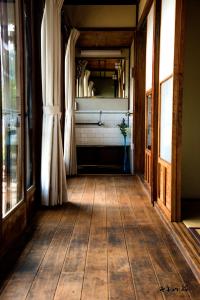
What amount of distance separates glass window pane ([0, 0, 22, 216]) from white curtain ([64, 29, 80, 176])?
3173 mm

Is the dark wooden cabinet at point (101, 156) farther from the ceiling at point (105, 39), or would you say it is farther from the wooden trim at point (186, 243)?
the wooden trim at point (186, 243)

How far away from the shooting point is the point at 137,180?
19.6ft

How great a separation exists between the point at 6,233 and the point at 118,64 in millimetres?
6745

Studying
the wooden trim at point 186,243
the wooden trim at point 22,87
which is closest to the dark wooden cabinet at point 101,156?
the wooden trim at point 186,243

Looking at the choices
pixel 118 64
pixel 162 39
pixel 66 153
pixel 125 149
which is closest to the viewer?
pixel 162 39

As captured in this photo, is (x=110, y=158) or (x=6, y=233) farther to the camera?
(x=110, y=158)

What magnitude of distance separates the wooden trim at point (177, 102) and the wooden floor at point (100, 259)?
0.37 m

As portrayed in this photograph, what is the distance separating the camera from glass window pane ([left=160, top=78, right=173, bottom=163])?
353cm

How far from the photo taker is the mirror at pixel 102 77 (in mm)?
8117

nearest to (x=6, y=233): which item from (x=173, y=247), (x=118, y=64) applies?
(x=173, y=247)

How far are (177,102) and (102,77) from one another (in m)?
6.14

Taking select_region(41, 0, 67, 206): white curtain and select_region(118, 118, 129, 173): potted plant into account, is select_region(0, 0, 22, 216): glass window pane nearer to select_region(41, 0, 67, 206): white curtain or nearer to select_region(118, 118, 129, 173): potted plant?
select_region(41, 0, 67, 206): white curtain

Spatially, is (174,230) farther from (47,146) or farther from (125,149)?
(125,149)

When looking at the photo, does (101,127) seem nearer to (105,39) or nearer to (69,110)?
(69,110)
